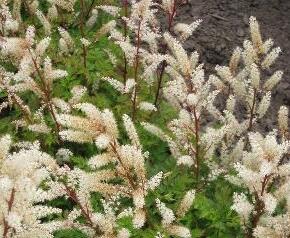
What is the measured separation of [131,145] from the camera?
6.39 m

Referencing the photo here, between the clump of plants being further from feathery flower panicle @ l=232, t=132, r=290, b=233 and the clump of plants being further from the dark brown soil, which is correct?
the dark brown soil

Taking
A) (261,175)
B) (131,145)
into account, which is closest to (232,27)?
(131,145)

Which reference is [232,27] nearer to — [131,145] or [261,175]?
[131,145]

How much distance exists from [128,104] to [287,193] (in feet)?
9.56

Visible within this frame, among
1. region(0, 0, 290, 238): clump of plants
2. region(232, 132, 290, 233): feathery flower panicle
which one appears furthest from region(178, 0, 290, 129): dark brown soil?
region(232, 132, 290, 233): feathery flower panicle

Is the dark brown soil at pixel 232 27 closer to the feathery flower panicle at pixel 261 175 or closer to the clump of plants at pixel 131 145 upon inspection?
the clump of plants at pixel 131 145

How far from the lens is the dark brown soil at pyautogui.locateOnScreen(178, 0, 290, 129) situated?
995 centimetres

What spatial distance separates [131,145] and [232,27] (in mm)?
5043

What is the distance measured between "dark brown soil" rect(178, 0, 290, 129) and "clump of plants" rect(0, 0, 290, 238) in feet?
3.52

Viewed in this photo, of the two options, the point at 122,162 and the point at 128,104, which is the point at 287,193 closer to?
the point at 122,162

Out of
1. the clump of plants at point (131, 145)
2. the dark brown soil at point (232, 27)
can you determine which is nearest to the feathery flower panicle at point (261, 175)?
the clump of plants at point (131, 145)

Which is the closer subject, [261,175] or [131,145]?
[261,175]

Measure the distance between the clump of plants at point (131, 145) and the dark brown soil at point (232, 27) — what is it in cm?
107

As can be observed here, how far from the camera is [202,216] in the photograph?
586 centimetres
